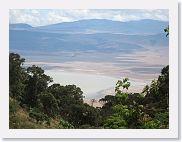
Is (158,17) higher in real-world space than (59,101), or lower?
higher

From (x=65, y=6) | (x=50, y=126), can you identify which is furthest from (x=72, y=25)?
(x=50, y=126)

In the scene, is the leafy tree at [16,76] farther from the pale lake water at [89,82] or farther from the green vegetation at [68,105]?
the pale lake water at [89,82]

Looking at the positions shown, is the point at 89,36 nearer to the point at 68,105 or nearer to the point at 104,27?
the point at 104,27

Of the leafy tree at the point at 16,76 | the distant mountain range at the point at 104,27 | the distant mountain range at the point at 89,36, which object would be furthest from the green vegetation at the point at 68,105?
the distant mountain range at the point at 104,27

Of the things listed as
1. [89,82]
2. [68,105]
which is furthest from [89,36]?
[68,105]
